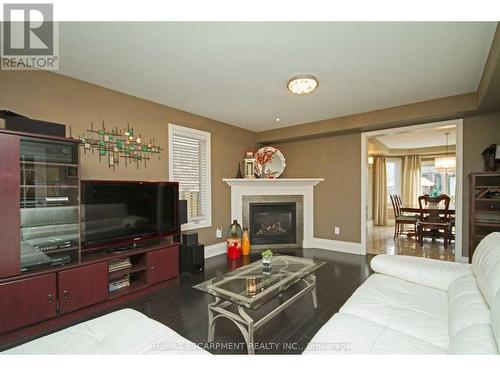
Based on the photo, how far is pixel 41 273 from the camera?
1.91 m

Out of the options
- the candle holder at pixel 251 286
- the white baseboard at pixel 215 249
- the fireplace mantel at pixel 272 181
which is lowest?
Result: the white baseboard at pixel 215 249

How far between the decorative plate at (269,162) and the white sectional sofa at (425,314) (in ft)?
10.6

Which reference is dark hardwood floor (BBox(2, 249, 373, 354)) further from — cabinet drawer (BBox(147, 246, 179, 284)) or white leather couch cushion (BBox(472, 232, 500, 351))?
white leather couch cushion (BBox(472, 232, 500, 351))

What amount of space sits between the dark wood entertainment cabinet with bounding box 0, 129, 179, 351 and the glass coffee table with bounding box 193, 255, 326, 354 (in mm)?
1110

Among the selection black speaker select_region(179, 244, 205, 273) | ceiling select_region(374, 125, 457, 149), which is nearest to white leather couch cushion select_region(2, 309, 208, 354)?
black speaker select_region(179, 244, 205, 273)

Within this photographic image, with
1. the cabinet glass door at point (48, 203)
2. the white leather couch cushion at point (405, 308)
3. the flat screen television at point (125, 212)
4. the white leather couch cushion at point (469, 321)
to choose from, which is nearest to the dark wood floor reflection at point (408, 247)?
the white leather couch cushion at point (405, 308)

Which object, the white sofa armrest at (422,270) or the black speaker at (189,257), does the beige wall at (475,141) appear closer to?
the white sofa armrest at (422,270)

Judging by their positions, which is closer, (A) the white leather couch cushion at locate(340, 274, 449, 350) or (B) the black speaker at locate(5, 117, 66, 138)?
(A) the white leather couch cushion at locate(340, 274, 449, 350)

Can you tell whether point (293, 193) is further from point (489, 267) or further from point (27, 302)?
point (27, 302)

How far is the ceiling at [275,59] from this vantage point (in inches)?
70.2

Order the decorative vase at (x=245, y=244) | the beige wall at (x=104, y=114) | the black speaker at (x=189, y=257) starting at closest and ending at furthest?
the beige wall at (x=104, y=114) → the black speaker at (x=189, y=257) → the decorative vase at (x=245, y=244)

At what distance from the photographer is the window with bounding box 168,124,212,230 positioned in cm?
362

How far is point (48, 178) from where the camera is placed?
2.11 meters
